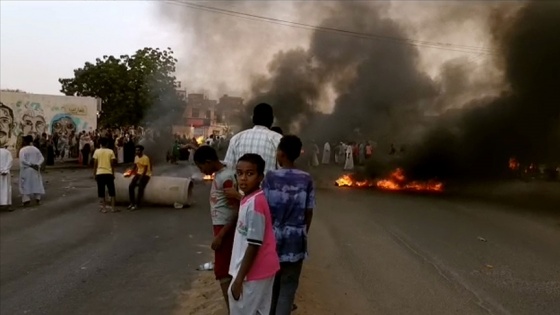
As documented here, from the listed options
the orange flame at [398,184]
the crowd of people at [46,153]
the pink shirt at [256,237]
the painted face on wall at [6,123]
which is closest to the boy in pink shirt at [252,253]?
the pink shirt at [256,237]

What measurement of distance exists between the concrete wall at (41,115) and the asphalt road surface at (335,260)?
17.1 metres

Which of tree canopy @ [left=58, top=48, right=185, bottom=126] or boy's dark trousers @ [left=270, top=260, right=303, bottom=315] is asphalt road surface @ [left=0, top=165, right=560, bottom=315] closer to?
boy's dark trousers @ [left=270, top=260, right=303, bottom=315]

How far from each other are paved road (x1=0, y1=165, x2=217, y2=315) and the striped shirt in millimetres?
1888

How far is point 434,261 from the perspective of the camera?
6824 millimetres

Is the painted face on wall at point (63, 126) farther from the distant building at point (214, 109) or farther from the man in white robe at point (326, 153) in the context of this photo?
the man in white robe at point (326, 153)

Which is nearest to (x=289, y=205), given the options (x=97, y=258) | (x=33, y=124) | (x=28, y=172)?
(x=97, y=258)

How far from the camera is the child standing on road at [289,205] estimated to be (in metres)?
3.45

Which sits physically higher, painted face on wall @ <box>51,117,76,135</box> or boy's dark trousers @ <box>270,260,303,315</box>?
painted face on wall @ <box>51,117,76,135</box>

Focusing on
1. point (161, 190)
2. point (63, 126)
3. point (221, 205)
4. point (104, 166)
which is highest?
point (63, 126)

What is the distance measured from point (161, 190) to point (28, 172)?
2.77m

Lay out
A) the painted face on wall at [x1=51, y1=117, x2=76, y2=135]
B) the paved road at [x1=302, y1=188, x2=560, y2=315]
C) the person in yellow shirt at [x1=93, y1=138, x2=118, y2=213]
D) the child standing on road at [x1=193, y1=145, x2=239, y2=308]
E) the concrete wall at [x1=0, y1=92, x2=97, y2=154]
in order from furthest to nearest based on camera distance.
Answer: the painted face on wall at [x1=51, y1=117, x2=76, y2=135] → the concrete wall at [x1=0, y1=92, x2=97, y2=154] → the person in yellow shirt at [x1=93, y1=138, x2=118, y2=213] → the paved road at [x1=302, y1=188, x2=560, y2=315] → the child standing on road at [x1=193, y1=145, x2=239, y2=308]

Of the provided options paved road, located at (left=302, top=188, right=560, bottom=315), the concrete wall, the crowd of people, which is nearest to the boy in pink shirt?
paved road, located at (left=302, top=188, right=560, bottom=315)

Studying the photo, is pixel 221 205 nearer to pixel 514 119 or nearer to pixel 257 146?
pixel 257 146

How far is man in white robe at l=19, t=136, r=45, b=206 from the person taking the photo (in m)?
11.7
